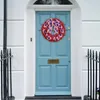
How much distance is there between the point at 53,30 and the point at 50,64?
958 millimetres

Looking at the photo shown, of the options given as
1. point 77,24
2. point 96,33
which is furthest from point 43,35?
point 96,33

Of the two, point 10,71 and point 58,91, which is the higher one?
point 10,71

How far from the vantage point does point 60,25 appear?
7293 mm

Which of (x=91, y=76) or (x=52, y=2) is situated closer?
(x=91, y=76)

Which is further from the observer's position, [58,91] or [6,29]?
[58,91]

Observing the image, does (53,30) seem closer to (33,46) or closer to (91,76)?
(33,46)

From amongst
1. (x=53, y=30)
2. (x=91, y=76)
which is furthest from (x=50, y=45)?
(x=91, y=76)

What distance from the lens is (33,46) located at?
7.24 metres

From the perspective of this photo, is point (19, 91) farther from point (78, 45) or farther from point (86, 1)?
point (86, 1)

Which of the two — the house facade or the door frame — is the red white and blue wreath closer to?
the house facade

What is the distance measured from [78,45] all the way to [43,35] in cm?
101

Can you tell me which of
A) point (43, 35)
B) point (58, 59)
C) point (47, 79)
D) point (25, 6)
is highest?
point (25, 6)

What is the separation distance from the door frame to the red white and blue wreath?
28 centimetres

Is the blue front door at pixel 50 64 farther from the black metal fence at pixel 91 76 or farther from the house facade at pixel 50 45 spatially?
the black metal fence at pixel 91 76
